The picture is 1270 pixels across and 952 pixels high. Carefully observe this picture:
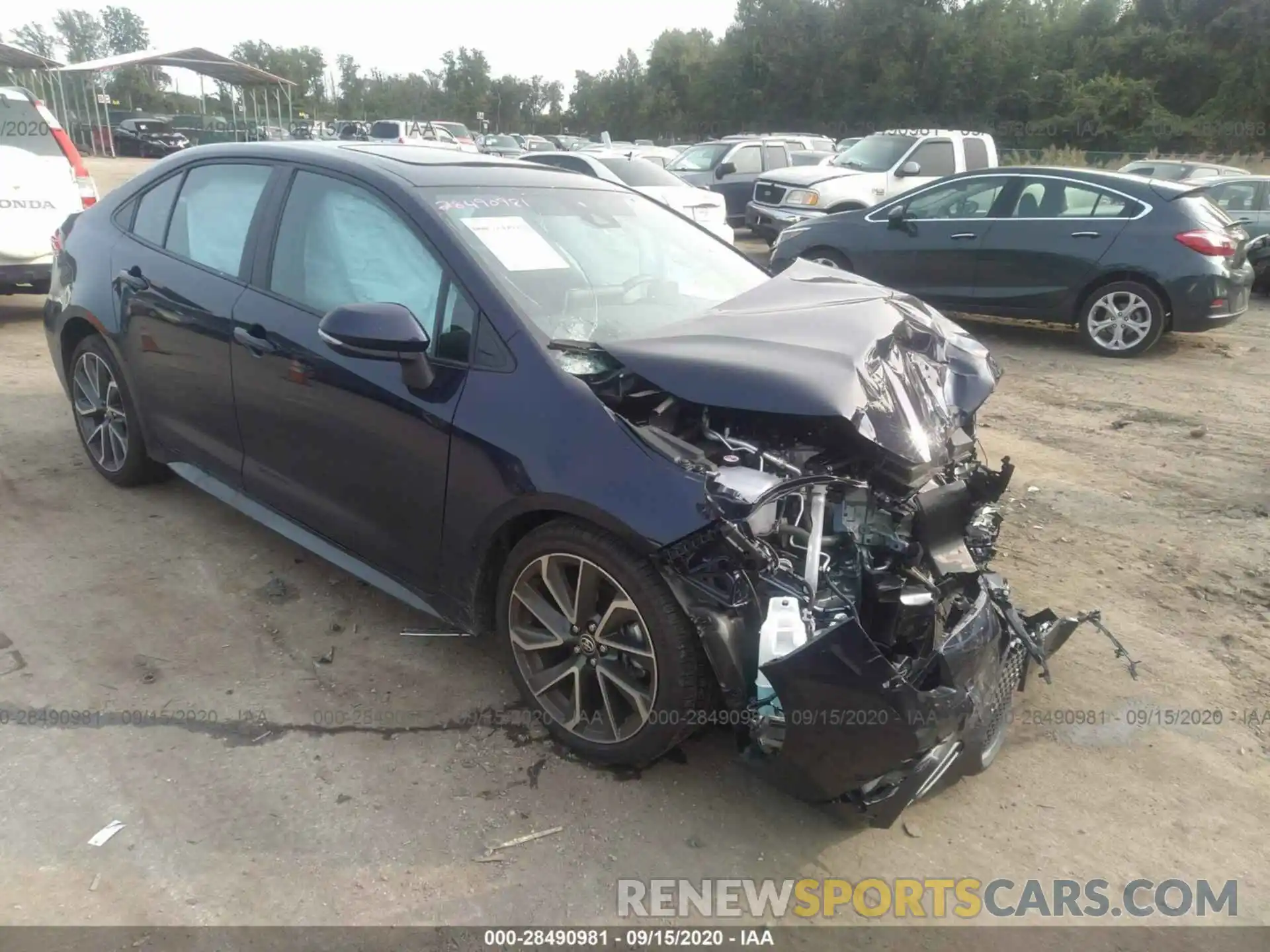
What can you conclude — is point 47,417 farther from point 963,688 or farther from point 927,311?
point 963,688

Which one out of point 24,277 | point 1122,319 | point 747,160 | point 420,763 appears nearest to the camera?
point 420,763

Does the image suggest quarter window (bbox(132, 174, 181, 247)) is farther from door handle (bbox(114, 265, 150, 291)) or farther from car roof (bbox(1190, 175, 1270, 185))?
car roof (bbox(1190, 175, 1270, 185))

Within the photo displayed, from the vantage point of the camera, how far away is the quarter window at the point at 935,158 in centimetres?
1463

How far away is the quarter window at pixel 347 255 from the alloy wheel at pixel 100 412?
1.61 metres

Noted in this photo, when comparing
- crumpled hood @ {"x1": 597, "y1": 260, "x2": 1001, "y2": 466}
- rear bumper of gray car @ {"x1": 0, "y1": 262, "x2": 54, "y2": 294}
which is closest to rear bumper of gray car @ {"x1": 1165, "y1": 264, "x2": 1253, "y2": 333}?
crumpled hood @ {"x1": 597, "y1": 260, "x2": 1001, "y2": 466}

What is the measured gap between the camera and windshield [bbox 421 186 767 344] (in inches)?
123

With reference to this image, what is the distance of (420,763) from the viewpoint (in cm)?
294

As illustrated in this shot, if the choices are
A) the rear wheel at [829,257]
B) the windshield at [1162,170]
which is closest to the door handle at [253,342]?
the rear wheel at [829,257]

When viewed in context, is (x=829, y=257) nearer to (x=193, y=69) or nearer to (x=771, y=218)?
(x=771, y=218)

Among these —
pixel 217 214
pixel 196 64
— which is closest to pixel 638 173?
pixel 217 214

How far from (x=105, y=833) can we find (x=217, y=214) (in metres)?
A: 2.61

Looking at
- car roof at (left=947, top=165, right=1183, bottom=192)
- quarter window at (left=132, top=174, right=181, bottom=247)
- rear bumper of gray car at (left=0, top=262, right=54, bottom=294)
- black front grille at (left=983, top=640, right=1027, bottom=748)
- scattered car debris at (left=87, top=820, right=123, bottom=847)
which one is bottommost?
scattered car debris at (left=87, top=820, right=123, bottom=847)

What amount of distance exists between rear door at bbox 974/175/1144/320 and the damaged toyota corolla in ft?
18.6

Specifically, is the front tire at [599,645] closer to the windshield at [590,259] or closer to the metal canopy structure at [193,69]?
the windshield at [590,259]
